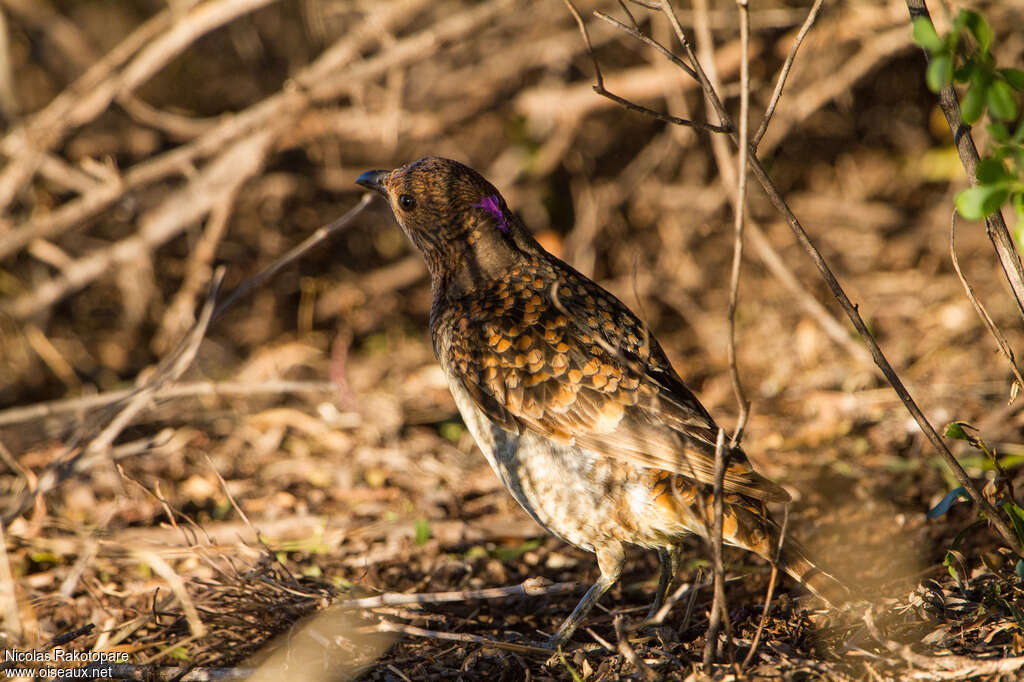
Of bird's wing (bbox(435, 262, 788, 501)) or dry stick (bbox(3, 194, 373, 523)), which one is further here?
dry stick (bbox(3, 194, 373, 523))

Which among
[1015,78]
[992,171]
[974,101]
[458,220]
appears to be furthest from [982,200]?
[458,220]

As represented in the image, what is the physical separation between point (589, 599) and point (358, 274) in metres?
4.47

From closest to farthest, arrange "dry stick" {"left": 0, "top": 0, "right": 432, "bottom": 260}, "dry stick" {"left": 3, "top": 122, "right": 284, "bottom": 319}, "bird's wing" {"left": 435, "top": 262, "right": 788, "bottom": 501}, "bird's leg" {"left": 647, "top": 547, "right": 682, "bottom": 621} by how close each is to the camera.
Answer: "bird's wing" {"left": 435, "top": 262, "right": 788, "bottom": 501}
"bird's leg" {"left": 647, "top": 547, "right": 682, "bottom": 621}
"dry stick" {"left": 0, "top": 0, "right": 432, "bottom": 260}
"dry stick" {"left": 3, "top": 122, "right": 284, "bottom": 319}

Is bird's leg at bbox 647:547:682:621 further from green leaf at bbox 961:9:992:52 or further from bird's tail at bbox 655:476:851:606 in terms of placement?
green leaf at bbox 961:9:992:52

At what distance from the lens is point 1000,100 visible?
7.61 ft

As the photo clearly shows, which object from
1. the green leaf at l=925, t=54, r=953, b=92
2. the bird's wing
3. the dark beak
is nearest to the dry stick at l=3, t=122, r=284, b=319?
the dark beak

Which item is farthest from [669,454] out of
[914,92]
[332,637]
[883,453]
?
[914,92]

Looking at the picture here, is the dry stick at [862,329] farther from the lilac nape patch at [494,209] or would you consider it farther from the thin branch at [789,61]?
the lilac nape patch at [494,209]

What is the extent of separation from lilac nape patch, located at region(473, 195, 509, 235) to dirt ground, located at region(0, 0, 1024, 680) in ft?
3.12

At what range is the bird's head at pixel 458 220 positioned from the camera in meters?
4.11

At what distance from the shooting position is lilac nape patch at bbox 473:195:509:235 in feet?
13.6

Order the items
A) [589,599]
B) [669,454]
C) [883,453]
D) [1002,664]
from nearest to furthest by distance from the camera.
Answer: [1002,664] → [669,454] → [589,599] → [883,453]

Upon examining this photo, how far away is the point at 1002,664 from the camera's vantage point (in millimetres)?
2807

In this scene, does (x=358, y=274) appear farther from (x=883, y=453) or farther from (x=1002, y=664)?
(x=1002, y=664)
